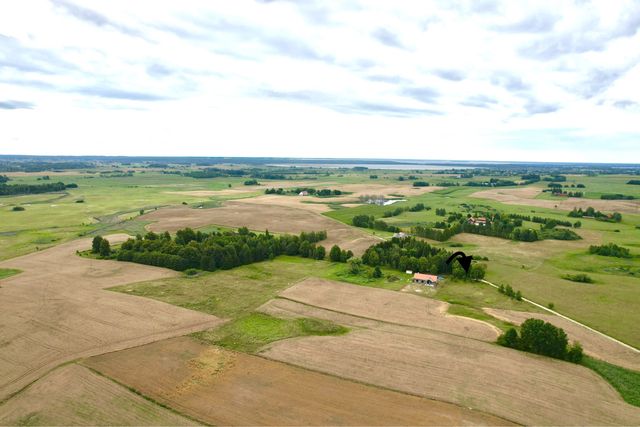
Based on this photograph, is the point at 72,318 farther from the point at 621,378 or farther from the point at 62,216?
the point at 62,216

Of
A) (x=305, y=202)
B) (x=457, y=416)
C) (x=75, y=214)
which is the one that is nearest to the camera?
(x=457, y=416)

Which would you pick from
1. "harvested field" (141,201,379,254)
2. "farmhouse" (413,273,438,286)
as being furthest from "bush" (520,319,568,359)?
"harvested field" (141,201,379,254)

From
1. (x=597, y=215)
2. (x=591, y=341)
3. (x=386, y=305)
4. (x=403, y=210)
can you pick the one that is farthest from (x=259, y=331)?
(x=597, y=215)

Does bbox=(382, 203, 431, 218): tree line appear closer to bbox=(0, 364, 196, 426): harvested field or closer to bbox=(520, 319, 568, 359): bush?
bbox=(520, 319, 568, 359): bush

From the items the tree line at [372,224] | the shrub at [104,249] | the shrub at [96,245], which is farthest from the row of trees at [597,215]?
the shrub at [96,245]

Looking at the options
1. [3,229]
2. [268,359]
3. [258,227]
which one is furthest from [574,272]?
[3,229]

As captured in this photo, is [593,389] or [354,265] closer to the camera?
[593,389]

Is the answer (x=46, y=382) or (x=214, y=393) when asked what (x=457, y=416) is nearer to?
(x=214, y=393)
